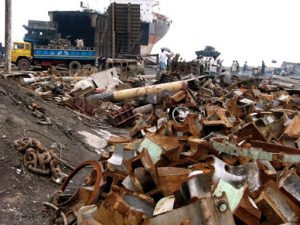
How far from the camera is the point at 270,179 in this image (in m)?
3.54

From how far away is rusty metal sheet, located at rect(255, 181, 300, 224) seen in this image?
3004mm

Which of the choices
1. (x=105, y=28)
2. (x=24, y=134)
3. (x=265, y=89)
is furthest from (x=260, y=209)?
(x=105, y=28)

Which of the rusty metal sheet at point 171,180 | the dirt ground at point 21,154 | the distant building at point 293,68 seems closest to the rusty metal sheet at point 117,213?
the rusty metal sheet at point 171,180

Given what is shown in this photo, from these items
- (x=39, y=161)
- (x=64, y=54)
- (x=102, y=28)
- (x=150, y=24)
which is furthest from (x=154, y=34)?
(x=39, y=161)

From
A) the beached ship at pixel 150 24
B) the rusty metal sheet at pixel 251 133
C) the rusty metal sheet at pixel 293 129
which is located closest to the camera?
the rusty metal sheet at pixel 251 133

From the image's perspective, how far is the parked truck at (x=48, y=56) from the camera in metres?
28.5

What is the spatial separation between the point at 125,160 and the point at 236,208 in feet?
4.28

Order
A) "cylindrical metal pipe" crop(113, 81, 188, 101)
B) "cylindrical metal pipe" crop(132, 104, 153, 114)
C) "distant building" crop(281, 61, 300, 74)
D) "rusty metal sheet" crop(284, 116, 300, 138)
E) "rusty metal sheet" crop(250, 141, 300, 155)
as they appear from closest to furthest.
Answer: "rusty metal sheet" crop(250, 141, 300, 155) → "rusty metal sheet" crop(284, 116, 300, 138) → "cylindrical metal pipe" crop(132, 104, 153, 114) → "cylindrical metal pipe" crop(113, 81, 188, 101) → "distant building" crop(281, 61, 300, 74)

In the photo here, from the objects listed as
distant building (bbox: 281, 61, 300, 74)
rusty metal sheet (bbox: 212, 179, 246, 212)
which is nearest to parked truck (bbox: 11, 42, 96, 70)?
distant building (bbox: 281, 61, 300, 74)

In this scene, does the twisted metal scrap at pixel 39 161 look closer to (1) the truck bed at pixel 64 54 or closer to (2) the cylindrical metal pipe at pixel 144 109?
(2) the cylindrical metal pipe at pixel 144 109

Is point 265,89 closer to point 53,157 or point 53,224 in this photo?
point 53,157

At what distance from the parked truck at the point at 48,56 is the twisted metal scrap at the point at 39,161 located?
23042 millimetres

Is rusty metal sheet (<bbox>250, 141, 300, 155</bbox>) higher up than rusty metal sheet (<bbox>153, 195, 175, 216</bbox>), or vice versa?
rusty metal sheet (<bbox>250, 141, 300, 155</bbox>)

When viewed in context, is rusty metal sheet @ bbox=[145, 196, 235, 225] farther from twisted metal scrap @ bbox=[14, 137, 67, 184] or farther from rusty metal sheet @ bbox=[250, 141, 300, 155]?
twisted metal scrap @ bbox=[14, 137, 67, 184]
